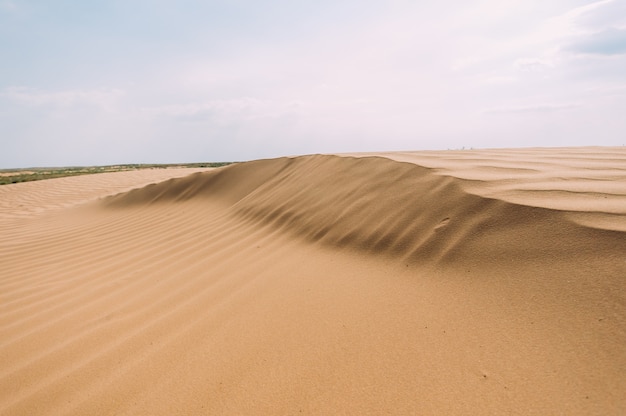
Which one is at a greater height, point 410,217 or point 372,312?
A: point 410,217

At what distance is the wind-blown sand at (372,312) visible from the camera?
1049 mm

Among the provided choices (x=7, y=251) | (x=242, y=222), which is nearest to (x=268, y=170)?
(x=242, y=222)

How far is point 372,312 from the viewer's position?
1.50 metres

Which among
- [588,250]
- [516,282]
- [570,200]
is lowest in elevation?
[516,282]

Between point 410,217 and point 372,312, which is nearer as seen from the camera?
point 372,312

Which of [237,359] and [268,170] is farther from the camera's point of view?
[268,170]

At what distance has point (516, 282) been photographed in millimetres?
1354

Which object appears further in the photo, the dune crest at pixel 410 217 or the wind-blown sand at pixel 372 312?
the dune crest at pixel 410 217

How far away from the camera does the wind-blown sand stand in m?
1.05

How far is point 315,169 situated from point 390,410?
146 inches

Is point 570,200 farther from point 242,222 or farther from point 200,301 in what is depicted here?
point 242,222

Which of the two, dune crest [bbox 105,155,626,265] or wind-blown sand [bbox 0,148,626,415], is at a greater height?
dune crest [bbox 105,155,626,265]

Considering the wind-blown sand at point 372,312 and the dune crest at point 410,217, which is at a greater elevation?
the dune crest at point 410,217

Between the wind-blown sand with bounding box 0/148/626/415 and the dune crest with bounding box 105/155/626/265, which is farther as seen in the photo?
the dune crest with bounding box 105/155/626/265
